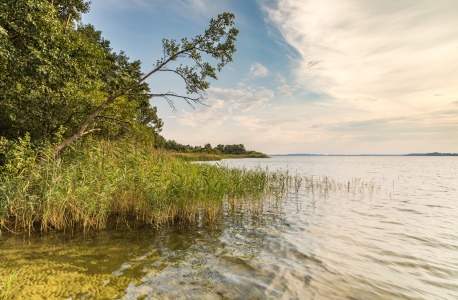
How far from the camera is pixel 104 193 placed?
22.9 ft

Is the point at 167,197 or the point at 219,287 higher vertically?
the point at 167,197

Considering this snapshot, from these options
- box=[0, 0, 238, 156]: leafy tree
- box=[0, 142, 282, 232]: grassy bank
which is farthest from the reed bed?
box=[0, 0, 238, 156]: leafy tree

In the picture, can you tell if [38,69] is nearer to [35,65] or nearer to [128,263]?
[35,65]

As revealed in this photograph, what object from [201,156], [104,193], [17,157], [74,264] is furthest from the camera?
[201,156]

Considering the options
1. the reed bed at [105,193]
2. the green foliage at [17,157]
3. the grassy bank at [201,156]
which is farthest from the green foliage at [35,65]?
the grassy bank at [201,156]

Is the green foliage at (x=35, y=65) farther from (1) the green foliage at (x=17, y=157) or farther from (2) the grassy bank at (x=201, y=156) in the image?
(2) the grassy bank at (x=201, y=156)

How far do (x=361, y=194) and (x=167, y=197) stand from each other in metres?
14.7

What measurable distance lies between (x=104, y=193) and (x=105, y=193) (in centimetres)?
6

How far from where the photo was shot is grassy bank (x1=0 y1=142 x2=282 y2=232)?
6.56m

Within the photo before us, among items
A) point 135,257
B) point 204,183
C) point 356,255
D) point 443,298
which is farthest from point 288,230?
point 135,257

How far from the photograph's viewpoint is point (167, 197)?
7.82 m

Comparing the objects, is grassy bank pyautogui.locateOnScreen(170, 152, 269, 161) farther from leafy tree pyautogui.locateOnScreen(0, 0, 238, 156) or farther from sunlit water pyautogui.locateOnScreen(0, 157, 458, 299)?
sunlit water pyautogui.locateOnScreen(0, 157, 458, 299)

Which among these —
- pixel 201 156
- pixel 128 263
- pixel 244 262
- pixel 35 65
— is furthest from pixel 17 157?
pixel 201 156

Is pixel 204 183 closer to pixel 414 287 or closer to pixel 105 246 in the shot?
pixel 105 246
